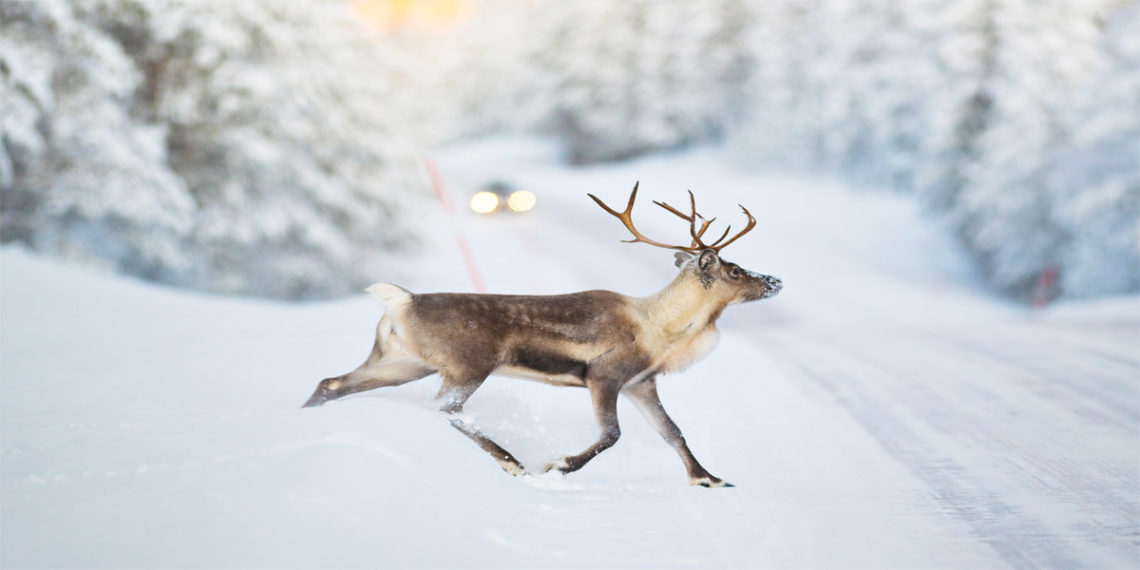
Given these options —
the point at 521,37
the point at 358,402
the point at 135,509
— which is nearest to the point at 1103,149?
the point at 358,402

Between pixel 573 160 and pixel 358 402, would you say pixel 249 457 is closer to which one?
pixel 358 402

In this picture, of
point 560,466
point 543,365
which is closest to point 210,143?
point 543,365

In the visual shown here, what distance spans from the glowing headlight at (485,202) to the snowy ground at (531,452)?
1568 mm

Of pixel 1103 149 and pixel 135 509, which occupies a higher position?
pixel 1103 149

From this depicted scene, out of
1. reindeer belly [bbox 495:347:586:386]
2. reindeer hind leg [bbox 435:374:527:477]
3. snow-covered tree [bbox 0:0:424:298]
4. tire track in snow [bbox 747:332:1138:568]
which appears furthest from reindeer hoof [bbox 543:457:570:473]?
snow-covered tree [bbox 0:0:424:298]

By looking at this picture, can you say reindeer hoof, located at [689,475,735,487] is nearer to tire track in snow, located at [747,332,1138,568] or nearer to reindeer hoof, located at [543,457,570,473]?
reindeer hoof, located at [543,457,570,473]

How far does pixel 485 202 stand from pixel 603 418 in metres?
2.94

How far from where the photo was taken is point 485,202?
7164 mm

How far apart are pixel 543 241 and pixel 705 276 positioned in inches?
706

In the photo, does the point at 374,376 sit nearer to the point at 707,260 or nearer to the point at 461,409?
the point at 461,409

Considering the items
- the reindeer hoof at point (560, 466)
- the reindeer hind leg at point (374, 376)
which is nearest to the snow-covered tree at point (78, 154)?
the reindeer hind leg at point (374, 376)

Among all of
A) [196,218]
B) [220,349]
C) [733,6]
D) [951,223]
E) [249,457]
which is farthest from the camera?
[733,6]

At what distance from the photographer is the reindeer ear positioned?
489cm

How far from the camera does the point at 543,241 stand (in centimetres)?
2280
